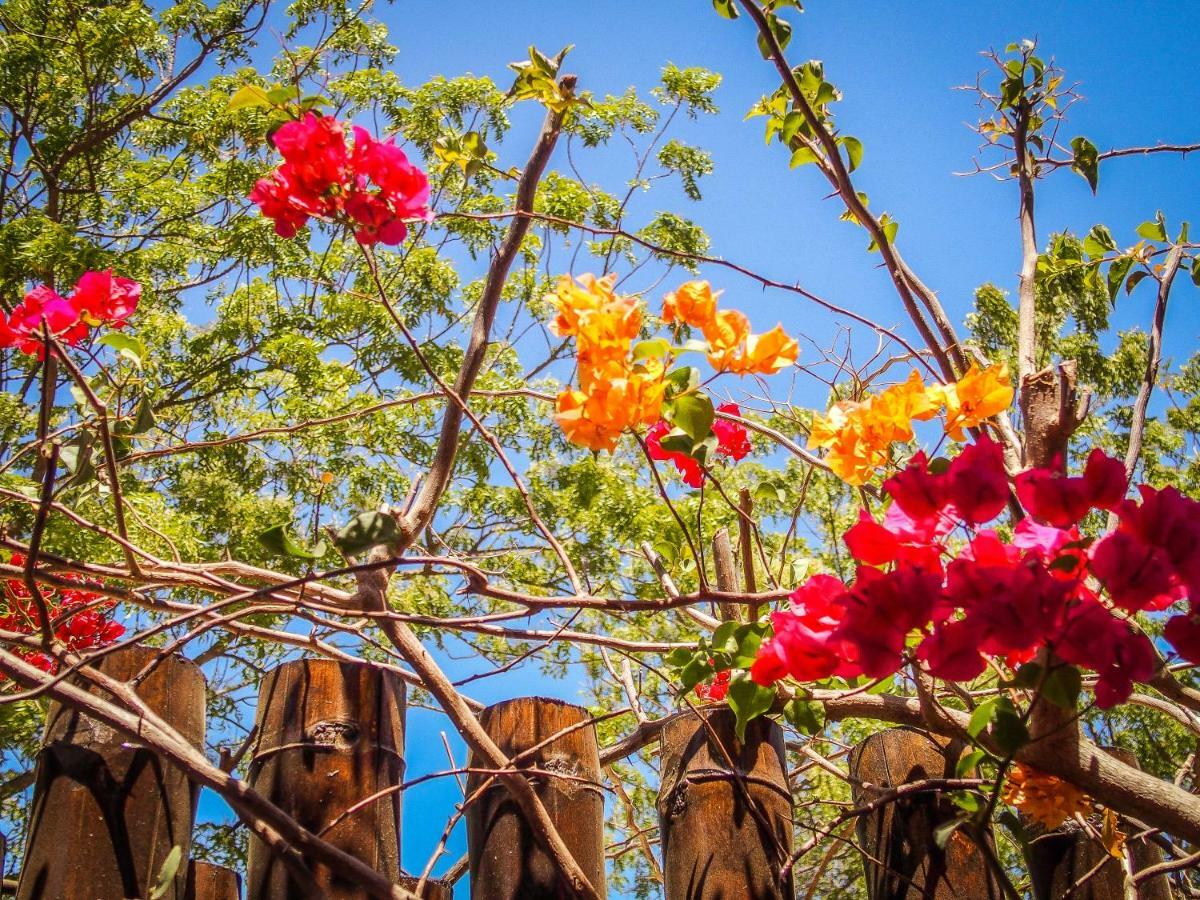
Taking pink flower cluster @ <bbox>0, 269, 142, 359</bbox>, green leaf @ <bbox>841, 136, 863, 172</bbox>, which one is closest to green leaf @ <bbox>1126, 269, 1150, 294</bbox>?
green leaf @ <bbox>841, 136, 863, 172</bbox>

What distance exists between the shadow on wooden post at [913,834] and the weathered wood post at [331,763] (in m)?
0.62

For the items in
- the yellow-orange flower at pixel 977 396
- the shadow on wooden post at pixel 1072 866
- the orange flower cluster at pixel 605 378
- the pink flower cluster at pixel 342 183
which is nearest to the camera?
the orange flower cluster at pixel 605 378

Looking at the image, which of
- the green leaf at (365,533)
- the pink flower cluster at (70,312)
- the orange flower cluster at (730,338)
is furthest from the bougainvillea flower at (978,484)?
the pink flower cluster at (70,312)

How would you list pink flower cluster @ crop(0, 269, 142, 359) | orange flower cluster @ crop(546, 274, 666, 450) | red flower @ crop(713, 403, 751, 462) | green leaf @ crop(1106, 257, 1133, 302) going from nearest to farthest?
orange flower cluster @ crop(546, 274, 666, 450)
pink flower cluster @ crop(0, 269, 142, 359)
green leaf @ crop(1106, 257, 1133, 302)
red flower @ crop(713, 403, 751, 462)

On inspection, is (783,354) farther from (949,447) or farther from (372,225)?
(372,225)

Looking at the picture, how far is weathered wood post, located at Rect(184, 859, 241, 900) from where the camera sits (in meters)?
1.14

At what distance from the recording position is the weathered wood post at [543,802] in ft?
3.61

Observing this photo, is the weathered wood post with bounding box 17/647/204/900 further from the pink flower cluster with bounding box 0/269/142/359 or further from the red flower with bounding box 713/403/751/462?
the red flower with bounding box 713/403/751/462

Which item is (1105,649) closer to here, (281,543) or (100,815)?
(281,543)

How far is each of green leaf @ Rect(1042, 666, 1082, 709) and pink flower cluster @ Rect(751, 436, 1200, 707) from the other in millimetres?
21

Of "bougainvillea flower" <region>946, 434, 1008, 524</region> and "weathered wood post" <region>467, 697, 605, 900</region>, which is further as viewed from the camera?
"weathered wood post" <region>467, 697, 605, 900</region>

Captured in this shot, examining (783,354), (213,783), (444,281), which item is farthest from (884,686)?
(444,281)

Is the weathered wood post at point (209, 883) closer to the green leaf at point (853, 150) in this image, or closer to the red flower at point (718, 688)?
the red flower at point (718, 688)

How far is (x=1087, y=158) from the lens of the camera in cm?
163
